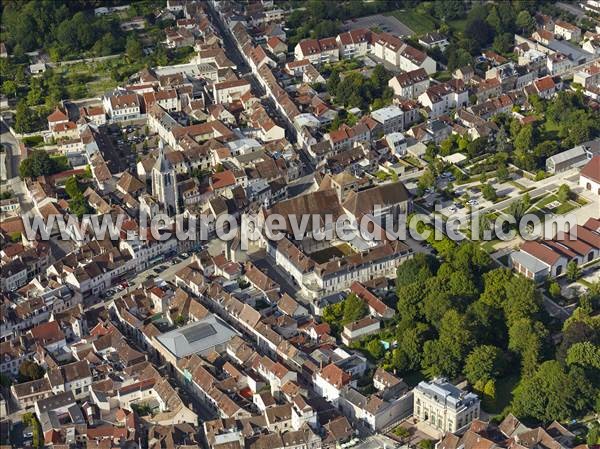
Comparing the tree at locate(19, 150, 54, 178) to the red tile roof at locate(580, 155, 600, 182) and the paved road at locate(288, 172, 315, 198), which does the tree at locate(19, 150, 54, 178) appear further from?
the red tile roof at locate(580, 155, 600, 182)

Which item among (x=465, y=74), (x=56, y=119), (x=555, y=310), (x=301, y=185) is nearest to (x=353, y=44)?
(x=465, y=74)

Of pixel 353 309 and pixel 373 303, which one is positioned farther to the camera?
pixel 373 303

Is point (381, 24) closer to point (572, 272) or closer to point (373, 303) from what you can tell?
point (572, 272)

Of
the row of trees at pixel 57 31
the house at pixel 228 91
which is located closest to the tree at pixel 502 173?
the house at pixel 228 91

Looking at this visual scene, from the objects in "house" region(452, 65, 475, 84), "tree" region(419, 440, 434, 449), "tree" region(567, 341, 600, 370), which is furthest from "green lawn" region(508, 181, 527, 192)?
"tree" region(419, 440, 434, 449)

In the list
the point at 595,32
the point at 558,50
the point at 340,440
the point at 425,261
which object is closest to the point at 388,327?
the point at 425,261

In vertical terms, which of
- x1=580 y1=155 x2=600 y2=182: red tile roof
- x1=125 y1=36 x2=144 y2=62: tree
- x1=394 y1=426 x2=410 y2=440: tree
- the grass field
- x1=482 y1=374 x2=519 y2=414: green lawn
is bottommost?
x1=482 y1=374 x2=519 y2=414: green lawn

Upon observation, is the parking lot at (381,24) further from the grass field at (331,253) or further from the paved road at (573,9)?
the grass field at (331,253)
